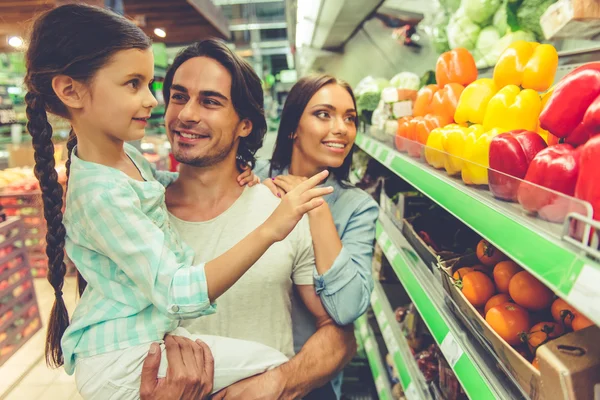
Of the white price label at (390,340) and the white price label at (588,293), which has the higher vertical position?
the white price label at (588,293)

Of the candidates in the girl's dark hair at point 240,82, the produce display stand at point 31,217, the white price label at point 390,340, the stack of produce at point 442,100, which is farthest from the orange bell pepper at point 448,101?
the produce display stand at point 31,217

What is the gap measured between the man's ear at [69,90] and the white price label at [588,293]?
104 cm

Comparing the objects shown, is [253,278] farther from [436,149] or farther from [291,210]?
[436,149]

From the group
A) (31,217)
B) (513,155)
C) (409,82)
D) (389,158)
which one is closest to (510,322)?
(513,155)

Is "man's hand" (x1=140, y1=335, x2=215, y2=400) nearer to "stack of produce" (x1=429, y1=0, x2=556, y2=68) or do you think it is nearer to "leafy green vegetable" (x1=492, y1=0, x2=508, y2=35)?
"stack of produce" (x1=429, y1=0, x2=556, y2=68)

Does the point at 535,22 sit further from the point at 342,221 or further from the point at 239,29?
the point at 239,29

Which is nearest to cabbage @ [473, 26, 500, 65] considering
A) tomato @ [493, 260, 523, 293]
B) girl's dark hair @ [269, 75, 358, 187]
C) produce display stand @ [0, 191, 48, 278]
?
girl's dark hair @ [269, 75, 358, 187]

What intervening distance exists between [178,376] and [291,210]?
460mm

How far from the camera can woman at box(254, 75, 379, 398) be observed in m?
1.14

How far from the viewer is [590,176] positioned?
0.61 m

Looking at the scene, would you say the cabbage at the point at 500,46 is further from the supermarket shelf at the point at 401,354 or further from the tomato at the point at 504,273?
the supermarket shelf at the point at 401,354

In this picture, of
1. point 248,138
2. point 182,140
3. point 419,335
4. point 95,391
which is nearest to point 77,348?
point 95,391

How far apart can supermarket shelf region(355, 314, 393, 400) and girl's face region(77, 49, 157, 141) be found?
162 centimetres

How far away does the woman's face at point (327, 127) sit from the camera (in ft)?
5.01
